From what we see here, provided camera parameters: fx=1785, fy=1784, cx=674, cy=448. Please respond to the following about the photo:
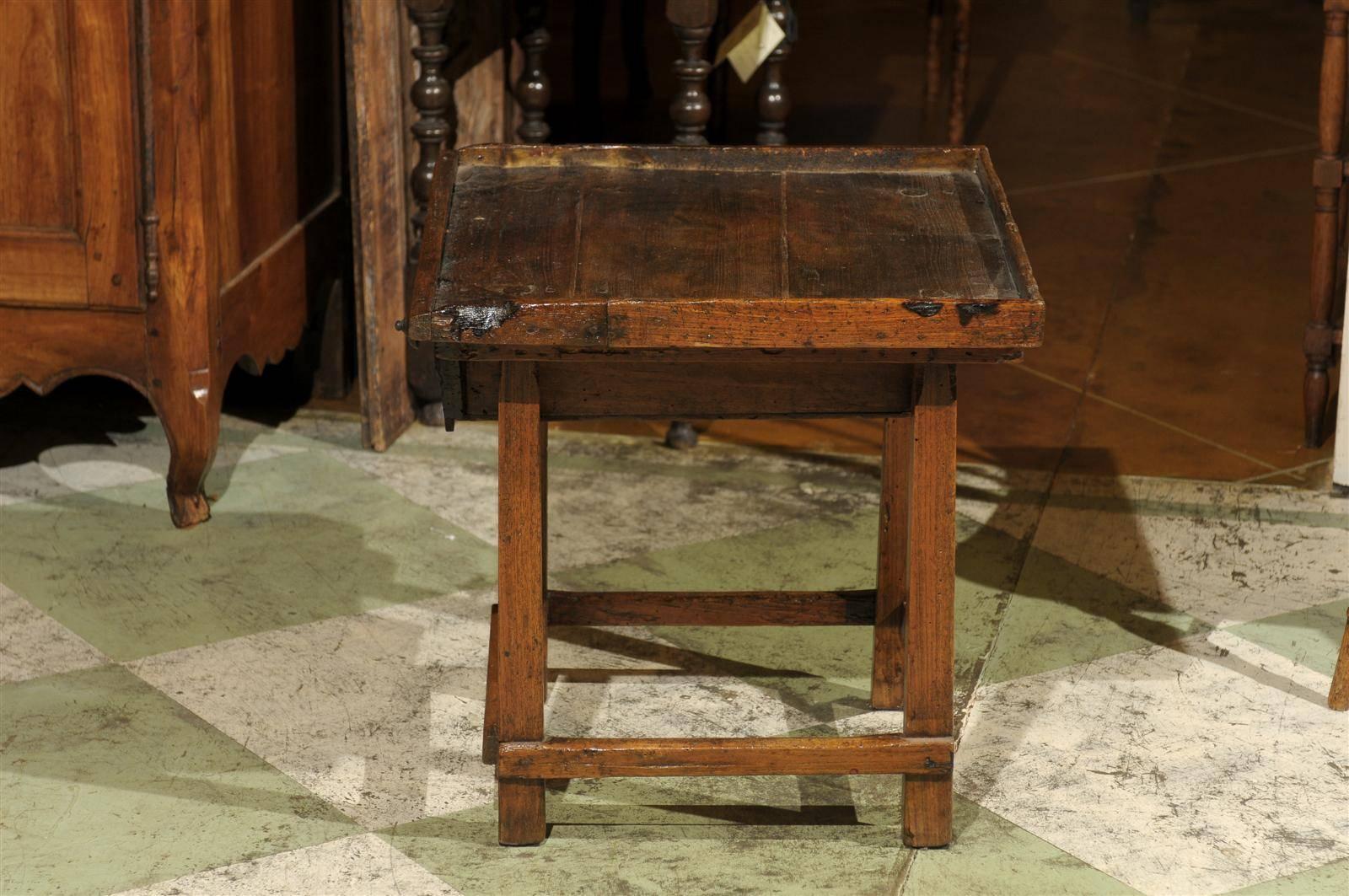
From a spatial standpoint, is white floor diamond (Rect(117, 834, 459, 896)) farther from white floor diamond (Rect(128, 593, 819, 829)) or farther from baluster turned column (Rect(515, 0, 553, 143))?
baluster turned column (Rect(515, 0, 553, 143))

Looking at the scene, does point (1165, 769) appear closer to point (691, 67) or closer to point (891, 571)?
point (891, 571)

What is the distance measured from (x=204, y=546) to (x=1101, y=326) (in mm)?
2418

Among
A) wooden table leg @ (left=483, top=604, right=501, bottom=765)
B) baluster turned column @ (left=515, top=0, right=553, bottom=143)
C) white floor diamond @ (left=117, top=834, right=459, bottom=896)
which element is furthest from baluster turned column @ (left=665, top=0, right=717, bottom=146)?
white floor diamond @ (left=117, top=834, right=459, bottom=896)

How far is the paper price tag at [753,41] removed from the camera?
3684mm

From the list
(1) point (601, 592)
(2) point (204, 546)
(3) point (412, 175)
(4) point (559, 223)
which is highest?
(4) point (559, 223)

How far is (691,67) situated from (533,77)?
544 millimetres

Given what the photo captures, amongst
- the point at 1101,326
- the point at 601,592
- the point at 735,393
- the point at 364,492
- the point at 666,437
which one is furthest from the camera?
the point at 1101,326

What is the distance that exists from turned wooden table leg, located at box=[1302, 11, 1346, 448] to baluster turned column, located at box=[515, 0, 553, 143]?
1.66m

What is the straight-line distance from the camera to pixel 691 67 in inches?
142

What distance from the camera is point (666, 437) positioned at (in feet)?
12.7

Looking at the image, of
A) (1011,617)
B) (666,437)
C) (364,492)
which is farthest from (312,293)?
(1011,617)

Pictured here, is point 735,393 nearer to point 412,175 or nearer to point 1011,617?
point 1011,617

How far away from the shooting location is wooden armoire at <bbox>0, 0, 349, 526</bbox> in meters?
3.15

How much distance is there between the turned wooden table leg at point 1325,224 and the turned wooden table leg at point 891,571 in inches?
57.4
